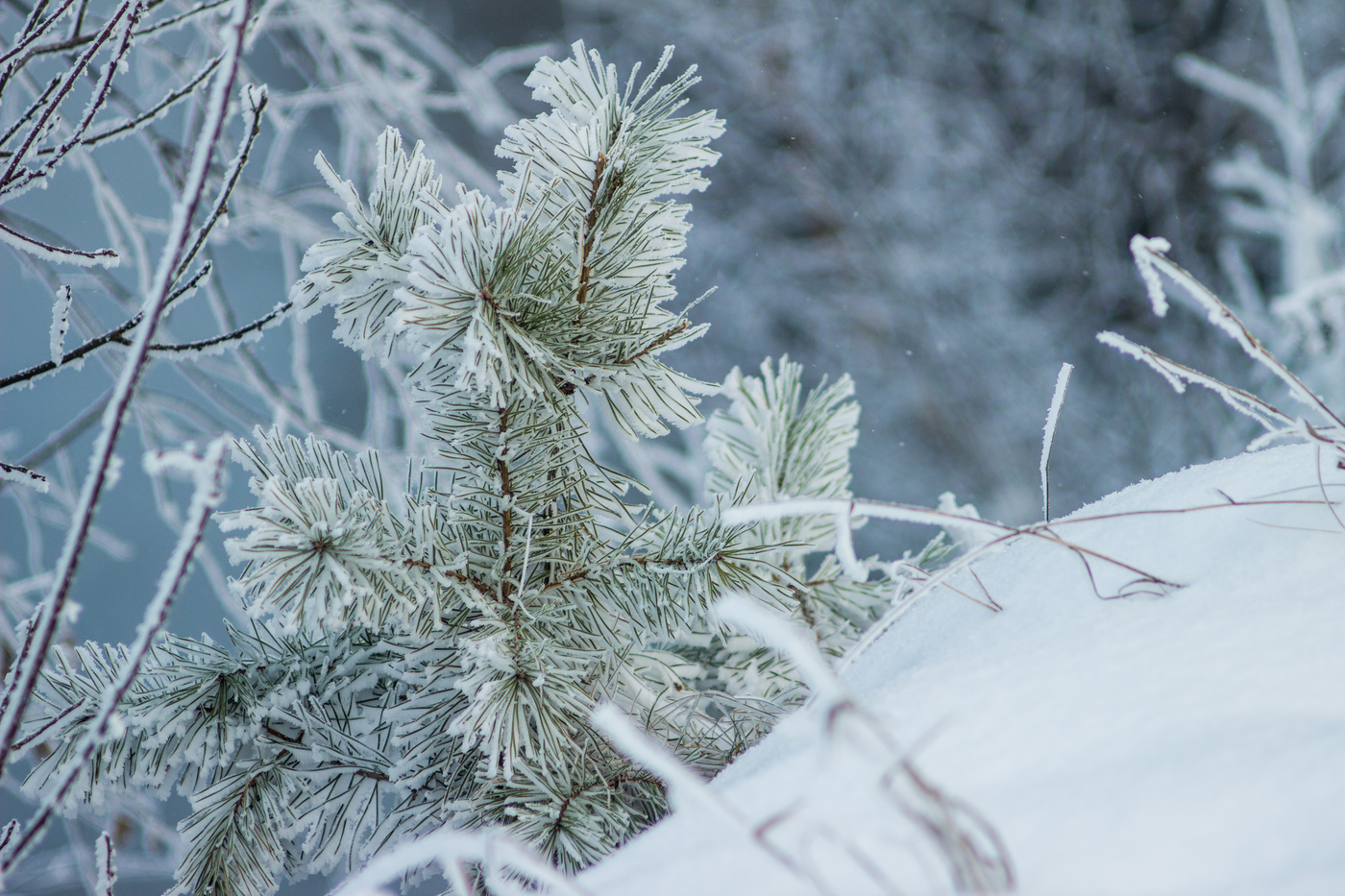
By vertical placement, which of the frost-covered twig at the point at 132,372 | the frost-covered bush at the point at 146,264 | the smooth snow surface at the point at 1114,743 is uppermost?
the frost-covered bush at the point at 146,264

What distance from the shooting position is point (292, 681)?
1.44ft

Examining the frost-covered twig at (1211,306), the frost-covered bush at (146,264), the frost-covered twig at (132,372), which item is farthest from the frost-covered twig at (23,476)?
the frost-covered twig at (1211,306)

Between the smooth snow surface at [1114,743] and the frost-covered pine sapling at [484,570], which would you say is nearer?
the smooth snow surface at [1114,743]

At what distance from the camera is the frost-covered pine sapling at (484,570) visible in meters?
0.37

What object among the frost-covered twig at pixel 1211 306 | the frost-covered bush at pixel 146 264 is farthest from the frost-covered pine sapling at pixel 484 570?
the frost-covered twig at pixel 1211 306

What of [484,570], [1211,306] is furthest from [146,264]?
[1211,306]

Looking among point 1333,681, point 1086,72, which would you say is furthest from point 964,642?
point 1086,72

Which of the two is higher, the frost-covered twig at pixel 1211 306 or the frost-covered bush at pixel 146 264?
the frost-covered bush at pixel 146 264


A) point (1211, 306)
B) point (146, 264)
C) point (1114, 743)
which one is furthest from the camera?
point (146, 264)

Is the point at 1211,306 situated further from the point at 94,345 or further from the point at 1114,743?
the point at 94,345

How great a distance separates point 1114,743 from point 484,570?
28 cm

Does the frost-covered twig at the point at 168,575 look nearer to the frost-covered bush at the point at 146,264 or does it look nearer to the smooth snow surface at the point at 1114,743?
the frost-covered bush at the point at 146,264

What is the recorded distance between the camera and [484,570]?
1.35 ft

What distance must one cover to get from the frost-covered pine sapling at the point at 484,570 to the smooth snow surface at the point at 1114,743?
0.10 metres
